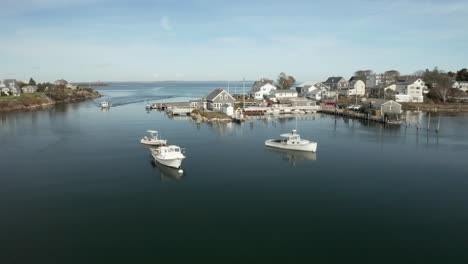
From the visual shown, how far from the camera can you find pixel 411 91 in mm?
84500

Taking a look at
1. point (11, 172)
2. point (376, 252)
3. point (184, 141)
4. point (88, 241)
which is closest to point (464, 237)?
point (376, 252)

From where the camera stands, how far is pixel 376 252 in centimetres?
1631

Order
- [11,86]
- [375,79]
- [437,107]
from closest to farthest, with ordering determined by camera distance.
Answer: [437,107] < [375,79] < [11,86]

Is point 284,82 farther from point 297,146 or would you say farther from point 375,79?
point 297,146

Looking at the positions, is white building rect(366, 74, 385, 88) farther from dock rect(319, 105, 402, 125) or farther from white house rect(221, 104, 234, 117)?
white house rect(221, 104, 234, 117)

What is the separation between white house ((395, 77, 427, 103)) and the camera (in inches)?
3228

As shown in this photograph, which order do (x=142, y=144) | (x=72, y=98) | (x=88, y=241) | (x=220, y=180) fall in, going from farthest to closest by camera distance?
1. (x=72, y=98)
2. (x=142, y=144)
3. (x=220, y=180)
4. (x=88, y=241)

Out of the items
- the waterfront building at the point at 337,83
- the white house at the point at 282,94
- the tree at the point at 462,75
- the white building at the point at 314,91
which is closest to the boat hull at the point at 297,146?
the white house at the point at 282,94

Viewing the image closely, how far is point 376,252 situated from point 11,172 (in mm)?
30216

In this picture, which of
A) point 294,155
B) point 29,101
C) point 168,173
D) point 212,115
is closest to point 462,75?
point 212,115

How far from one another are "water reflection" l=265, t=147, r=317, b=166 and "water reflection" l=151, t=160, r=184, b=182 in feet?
37.2

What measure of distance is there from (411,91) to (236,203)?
79.1 metres

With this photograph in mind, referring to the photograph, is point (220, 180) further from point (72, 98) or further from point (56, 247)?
Result: point (72, 98)

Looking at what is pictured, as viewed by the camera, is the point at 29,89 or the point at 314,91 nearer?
the point at 314,91
